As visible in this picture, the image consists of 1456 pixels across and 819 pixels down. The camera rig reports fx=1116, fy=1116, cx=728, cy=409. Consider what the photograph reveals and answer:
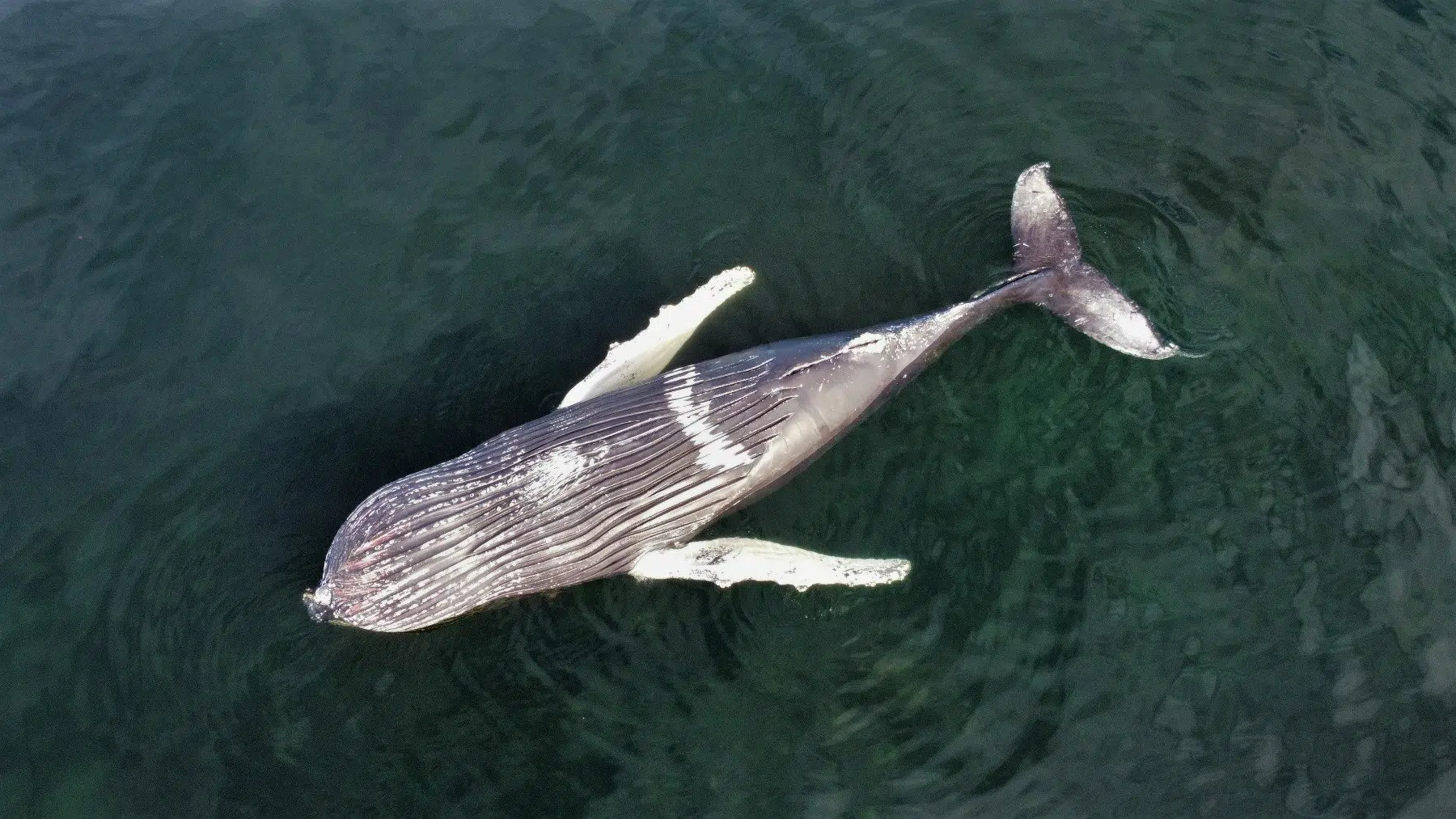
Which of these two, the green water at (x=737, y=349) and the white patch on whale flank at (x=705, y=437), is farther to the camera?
the white patch on whale flank at (x=705, y=437)

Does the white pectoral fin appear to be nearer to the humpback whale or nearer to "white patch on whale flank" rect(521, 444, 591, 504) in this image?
the humpback whale

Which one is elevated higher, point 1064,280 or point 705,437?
point 1064,280

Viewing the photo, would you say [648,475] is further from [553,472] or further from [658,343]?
[658,343]

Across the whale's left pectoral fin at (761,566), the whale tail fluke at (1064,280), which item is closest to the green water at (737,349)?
the whale tail fluke at (1064,280)

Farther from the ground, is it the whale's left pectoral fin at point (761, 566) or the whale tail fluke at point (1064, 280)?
the whale tail fluke at point (1064, 280)

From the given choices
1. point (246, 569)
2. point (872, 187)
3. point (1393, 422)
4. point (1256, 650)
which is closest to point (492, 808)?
point (246, 569)

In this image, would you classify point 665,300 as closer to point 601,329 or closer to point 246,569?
point 601,329

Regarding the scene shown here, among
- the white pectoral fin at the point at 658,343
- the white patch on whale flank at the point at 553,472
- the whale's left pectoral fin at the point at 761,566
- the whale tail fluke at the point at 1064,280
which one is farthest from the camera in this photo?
the whale tail fluke at the point at 1064,280

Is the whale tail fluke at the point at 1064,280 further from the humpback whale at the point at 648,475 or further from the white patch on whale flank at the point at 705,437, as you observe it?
the white patch on whale flank at the point at 705,437

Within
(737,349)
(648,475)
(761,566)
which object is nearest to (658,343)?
(737,349)
